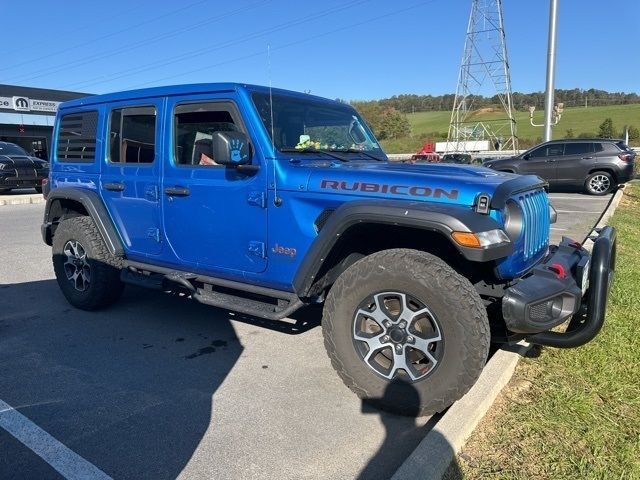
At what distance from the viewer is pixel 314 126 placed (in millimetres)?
4148

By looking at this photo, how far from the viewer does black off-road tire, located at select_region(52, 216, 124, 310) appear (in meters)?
4.83

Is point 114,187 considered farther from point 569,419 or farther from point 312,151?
point 569,419

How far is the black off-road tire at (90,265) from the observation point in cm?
483

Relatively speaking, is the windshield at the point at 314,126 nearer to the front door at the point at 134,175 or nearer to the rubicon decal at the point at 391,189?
the rubicon decal at the point at 391,189

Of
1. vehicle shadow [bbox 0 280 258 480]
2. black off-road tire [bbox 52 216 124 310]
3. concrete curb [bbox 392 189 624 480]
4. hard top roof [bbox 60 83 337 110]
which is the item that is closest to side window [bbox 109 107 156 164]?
hard top roof [bbox 60 83 337 110]

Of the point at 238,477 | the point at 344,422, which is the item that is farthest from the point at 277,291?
the point at 238,477

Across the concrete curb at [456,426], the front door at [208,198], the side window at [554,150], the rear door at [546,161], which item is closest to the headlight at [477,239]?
the concrete curb at [456,426]

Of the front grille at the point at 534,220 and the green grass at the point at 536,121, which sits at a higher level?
the green grass at the point at 536,121

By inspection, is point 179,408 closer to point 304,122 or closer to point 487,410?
point 487,410

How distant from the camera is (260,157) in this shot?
11.8ft

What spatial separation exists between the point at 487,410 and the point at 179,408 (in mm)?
1879

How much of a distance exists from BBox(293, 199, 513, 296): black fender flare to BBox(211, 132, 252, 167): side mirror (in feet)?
2.60

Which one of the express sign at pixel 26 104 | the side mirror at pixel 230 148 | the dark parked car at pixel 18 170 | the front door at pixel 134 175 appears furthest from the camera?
the express sign at pixel 26 104

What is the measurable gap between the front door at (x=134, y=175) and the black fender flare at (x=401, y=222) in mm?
1691
